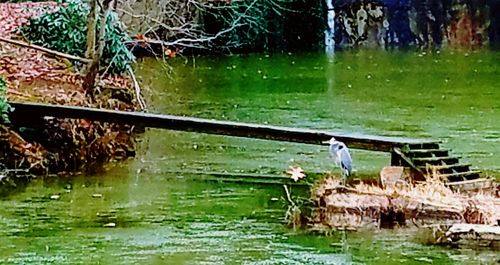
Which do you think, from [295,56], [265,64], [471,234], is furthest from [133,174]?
[295,56]

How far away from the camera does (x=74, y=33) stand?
12836 millimetres

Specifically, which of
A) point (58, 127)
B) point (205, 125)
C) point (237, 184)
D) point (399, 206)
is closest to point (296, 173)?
point (237, 184)

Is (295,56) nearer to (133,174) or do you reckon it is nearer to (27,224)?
(133,174)

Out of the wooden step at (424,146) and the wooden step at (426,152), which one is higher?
the wooden step at (424,146)

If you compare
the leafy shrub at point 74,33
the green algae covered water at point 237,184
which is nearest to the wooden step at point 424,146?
the green algae covered water at point 237,184

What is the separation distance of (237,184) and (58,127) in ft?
7.38

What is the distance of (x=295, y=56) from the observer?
977 inches

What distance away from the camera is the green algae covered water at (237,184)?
6.79 m

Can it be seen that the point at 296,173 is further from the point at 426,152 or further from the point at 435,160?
the point at 435,160

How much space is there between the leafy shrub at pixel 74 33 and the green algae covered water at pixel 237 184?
3.16 feet

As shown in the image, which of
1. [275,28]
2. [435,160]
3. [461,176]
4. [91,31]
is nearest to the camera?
[461,176]

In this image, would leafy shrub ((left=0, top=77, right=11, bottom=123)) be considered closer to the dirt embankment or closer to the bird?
the dirt embankment

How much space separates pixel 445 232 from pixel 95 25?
18.0 ft

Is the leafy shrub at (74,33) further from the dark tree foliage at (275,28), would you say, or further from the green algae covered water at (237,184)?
the dark tree foliage at (275,28)
